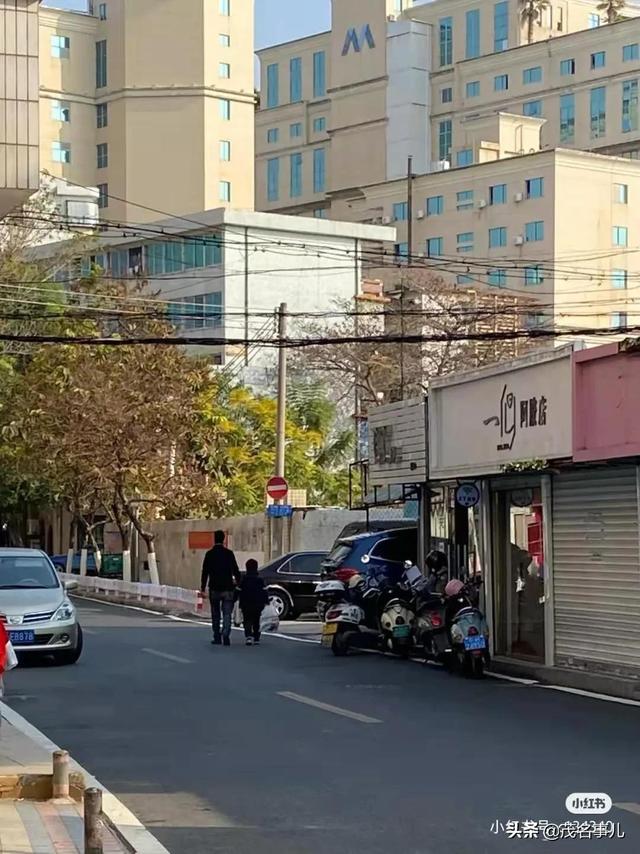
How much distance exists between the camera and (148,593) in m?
41.3

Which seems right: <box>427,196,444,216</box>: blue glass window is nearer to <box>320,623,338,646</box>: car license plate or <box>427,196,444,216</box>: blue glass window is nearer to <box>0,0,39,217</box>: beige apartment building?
<box>320,623,338,646</box>: car license plate

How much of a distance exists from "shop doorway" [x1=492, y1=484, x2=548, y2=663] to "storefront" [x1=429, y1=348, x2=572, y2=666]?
14 millimetres

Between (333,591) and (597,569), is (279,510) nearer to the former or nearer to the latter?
(333,591)

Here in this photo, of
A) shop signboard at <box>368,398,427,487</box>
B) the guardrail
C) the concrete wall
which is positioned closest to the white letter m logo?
the concrete wall

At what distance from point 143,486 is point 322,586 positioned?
2247 centimetres

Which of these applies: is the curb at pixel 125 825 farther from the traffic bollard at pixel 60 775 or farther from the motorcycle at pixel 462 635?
the motorcycle at pixel 462 635

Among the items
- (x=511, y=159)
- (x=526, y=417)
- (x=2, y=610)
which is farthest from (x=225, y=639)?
(x=511, y=159)

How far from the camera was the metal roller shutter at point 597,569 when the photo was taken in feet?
61.9

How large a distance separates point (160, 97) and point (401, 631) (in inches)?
3183

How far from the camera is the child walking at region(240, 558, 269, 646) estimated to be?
87.4 ft

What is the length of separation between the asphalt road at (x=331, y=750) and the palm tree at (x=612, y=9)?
8375cm

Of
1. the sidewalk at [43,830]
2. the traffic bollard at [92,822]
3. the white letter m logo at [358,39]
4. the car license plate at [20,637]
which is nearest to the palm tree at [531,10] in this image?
the white letter m logo at [358,39]

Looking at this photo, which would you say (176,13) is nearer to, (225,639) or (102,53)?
(102,53)

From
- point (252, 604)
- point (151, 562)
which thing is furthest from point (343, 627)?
point (151, 562)
